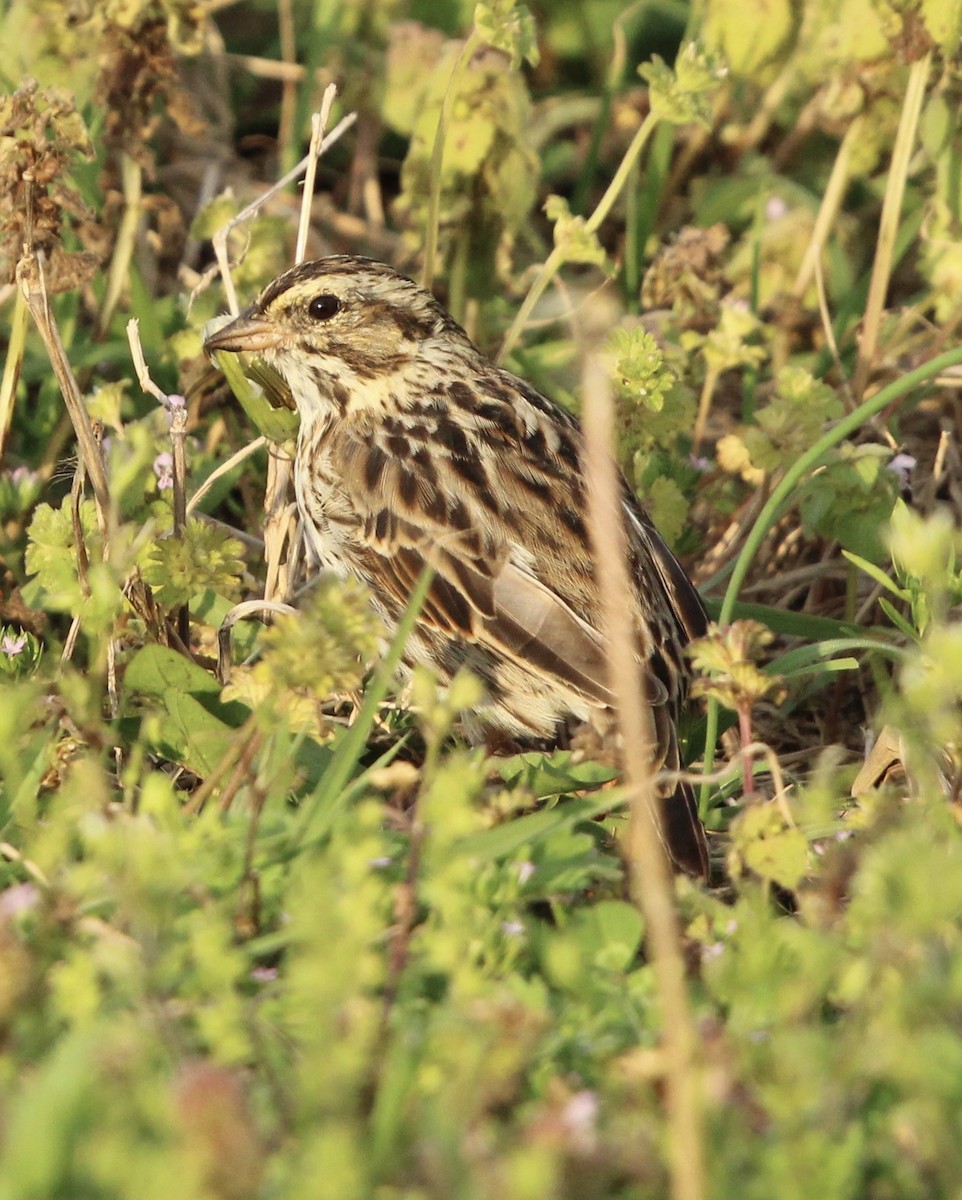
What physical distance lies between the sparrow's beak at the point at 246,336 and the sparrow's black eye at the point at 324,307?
0.37 feet

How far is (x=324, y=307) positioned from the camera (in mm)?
4840

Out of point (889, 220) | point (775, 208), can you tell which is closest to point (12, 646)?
point (889, 220)

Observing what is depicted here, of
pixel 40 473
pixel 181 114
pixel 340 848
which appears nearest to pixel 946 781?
pixel 340 848

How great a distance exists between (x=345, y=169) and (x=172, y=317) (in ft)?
6.13

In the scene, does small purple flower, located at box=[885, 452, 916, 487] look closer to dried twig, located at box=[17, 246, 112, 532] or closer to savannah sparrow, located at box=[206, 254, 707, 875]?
savannah sparrow, located at box=[206, 254, 707, 875]

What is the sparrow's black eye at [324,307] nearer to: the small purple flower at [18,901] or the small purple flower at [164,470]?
the small purple flower at [164,470]

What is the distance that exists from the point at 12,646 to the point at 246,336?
1.12m

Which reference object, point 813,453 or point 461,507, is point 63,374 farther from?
point 813,453

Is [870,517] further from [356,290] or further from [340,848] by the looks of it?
[340,848]

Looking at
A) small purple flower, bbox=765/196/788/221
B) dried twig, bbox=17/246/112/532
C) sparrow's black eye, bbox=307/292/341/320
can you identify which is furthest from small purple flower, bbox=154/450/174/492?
small purple flower, bbox=765/196/788/221

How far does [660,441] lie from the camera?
4.73 meters

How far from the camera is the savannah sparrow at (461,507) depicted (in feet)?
13.7

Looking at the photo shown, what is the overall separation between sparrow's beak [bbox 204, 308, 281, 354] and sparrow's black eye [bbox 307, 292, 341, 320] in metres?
0.11

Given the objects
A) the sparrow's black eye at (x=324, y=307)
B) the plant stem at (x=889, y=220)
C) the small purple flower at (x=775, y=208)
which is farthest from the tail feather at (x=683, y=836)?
the small purple flower at (x=775, y=208)
